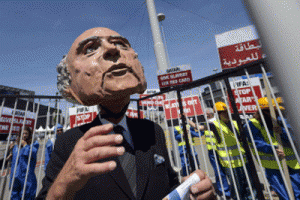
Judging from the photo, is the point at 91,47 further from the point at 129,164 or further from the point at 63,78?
the point at 129,164

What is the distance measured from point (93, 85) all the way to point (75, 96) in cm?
21

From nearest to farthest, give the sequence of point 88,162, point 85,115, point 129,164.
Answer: point 88,162
point 129,164
point 85,115

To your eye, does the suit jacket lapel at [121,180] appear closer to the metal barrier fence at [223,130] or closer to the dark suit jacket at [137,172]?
the dark suit jacket at [137,172]

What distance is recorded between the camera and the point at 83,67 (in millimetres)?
869

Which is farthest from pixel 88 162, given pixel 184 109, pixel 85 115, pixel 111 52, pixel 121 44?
pixel 85 115

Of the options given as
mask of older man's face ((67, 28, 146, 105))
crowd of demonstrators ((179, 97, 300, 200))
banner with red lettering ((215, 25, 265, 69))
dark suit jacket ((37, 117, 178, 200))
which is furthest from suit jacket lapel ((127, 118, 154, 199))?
banner with red lettering ((215, 25, 265, 69))

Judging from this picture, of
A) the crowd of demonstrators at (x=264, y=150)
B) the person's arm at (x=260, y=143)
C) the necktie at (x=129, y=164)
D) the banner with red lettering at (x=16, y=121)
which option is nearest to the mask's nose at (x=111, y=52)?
the necktie at (x=129, y=164)

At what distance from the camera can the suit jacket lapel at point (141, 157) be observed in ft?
3.00

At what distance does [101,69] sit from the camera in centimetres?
84

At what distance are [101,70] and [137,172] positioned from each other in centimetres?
66

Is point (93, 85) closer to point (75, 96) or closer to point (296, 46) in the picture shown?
point (75, 96)

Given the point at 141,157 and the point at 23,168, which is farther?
the point at 23,168

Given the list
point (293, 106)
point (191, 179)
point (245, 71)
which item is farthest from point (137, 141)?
point (245, 71)

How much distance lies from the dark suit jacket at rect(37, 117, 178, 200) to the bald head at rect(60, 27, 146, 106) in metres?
0.34
